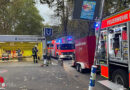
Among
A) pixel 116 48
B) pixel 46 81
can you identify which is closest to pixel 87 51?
pixel 46 81

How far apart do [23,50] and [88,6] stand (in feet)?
54.4

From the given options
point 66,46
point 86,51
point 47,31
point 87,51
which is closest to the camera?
point 87,51

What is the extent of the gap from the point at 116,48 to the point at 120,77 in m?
1.11

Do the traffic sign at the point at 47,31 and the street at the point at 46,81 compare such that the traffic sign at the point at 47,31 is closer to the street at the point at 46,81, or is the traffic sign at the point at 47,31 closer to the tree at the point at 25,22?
the street at the point at 46,81

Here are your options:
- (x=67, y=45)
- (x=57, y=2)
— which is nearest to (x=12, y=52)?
(x=67, y=45)

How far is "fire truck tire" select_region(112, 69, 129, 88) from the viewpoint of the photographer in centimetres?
497

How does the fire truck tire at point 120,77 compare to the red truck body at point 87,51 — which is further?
the red truck body at point 87,51

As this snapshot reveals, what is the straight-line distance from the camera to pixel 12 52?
1897 centimetres

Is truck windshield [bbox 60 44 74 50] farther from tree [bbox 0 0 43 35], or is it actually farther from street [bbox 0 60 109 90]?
tree [bbox 0 0 43 35]

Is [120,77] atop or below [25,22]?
below

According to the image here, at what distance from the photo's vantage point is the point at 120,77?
5.25m

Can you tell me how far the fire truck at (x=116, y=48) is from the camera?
4.94 m

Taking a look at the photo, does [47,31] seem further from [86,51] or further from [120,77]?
[120,77]

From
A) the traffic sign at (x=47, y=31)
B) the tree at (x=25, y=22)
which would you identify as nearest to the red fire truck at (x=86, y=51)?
the traffic sign at (x=47, y=31)
